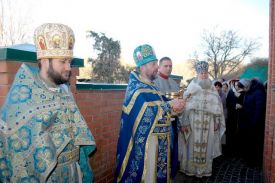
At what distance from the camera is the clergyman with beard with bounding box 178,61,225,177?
5.76 metres

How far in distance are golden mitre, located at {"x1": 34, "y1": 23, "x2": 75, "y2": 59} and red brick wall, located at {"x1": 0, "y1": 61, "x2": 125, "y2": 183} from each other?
1044mm

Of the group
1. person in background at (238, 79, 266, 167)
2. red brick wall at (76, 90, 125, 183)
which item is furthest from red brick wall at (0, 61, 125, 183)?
person in background at (238, 79, 266, 167)

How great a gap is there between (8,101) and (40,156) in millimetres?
493

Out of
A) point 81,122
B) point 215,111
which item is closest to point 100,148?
point 81,122

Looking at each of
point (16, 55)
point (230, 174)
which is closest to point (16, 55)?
point (16, 55)

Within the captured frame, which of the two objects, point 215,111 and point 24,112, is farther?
point 215,111

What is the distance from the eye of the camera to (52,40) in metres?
2.30

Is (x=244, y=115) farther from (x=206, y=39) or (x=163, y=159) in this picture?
(x=206, y=39)

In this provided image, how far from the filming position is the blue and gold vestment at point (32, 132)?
205cm

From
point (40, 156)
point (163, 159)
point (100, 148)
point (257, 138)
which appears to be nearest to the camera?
point (40, 156)

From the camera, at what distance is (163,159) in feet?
12.2

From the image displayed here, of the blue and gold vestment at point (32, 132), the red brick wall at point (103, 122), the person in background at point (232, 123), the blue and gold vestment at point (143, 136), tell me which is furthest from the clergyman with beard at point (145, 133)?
the person in background at point (232, 123)

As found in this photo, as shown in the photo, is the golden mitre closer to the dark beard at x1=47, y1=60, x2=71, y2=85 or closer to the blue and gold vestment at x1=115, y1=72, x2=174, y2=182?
the dark beard at x1=47, y1=60, x2=71, y2=85

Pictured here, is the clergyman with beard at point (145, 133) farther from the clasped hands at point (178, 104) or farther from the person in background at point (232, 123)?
the person in background at point (232, 123)
